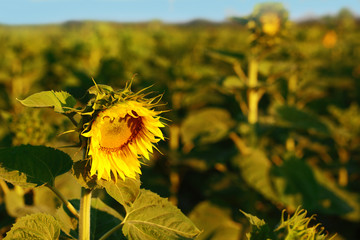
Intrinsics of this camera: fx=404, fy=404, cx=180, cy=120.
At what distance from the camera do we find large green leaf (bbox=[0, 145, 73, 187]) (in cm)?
98

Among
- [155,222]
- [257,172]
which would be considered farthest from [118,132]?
[257,172]

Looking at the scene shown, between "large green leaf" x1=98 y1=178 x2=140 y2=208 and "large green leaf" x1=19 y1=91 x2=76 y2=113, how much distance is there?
0.19 m

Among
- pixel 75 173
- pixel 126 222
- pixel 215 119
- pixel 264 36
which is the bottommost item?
pixel 215 119

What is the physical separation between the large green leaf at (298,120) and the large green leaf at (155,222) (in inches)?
68.9

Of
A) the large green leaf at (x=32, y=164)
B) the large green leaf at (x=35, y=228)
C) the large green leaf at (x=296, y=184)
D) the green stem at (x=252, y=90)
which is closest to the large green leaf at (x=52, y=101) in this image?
the large green leaf at (x=32, y=164)

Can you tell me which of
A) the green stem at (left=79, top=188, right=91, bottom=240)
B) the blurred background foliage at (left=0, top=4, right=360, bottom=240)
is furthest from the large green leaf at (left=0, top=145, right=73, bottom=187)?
the blurred background foliage at (left=0, top=4, right=360, bottom=240)

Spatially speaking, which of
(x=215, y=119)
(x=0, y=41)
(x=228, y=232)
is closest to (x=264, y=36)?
(x=215, y=119)

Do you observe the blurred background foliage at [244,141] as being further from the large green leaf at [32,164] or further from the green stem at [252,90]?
the large green leaf at [32,164]

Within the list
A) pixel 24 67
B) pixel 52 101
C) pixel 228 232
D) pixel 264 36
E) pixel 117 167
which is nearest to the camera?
pixel 52 101

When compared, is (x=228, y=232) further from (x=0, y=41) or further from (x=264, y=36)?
(x=0, y=41)

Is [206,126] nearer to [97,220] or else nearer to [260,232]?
[97,220]

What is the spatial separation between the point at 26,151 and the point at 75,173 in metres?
0.17

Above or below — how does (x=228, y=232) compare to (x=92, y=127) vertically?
below

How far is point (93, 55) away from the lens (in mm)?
5895
